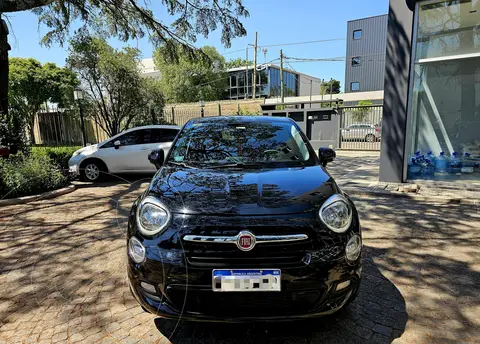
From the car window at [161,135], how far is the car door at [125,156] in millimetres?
319

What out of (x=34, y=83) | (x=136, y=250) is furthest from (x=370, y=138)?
(x=34, y=83)

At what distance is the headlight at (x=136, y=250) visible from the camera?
6.61ft

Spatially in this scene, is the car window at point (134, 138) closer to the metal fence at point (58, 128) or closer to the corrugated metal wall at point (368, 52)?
the metal fence at point (58, 128)

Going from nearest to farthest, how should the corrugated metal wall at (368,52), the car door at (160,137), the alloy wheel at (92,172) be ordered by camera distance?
the alloy wheel at (92,172)
the car door at (160,137)
the corrugated metal wall at (368,52)

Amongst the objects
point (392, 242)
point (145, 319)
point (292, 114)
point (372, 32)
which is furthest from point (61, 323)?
point (372, 32)

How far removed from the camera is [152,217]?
210cm

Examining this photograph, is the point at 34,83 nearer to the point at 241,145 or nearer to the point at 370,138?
the point at 370,138

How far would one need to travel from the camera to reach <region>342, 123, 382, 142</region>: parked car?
15.1 m

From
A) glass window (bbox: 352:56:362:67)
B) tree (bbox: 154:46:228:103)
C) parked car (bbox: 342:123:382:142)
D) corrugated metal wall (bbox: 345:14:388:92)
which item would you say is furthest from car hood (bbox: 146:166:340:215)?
tree (bbox: 154:46:228:103)

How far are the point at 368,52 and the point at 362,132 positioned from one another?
20.1 meters

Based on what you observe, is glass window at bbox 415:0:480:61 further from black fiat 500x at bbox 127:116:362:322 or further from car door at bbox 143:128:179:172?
black fiat 500x at bbox 127:116:362:322

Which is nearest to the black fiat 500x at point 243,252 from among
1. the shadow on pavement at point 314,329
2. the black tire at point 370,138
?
the shadow on pavement at point 314,329

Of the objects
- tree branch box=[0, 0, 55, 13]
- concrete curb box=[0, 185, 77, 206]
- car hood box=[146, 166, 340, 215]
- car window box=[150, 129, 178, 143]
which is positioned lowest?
concrete curb box=[0, 185, 77, 206]

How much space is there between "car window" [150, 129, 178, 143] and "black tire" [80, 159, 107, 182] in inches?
59.3
